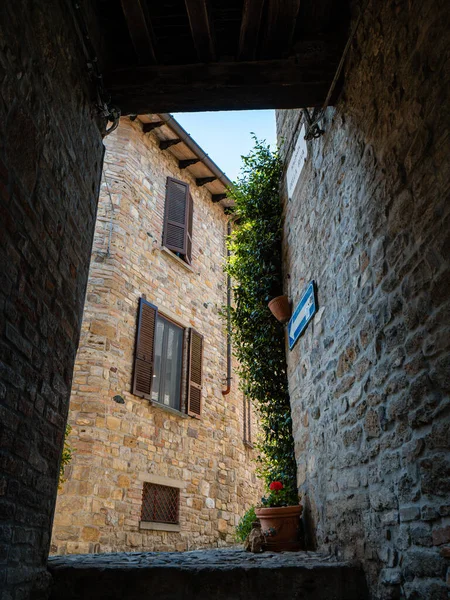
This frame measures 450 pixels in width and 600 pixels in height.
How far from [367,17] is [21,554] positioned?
12.4 ft

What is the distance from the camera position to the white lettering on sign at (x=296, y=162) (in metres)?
5.07

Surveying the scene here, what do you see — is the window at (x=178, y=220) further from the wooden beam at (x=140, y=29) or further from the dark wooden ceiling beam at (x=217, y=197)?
the wooden beam at (x=140, y=29)

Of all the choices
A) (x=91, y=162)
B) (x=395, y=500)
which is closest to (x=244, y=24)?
(x=91, y=162)

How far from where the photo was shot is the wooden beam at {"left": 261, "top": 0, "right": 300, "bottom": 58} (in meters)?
3.69

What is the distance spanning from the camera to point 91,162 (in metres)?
3.86

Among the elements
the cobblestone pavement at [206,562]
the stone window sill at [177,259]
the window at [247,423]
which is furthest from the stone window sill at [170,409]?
the cobblestone pavement at [206,562]

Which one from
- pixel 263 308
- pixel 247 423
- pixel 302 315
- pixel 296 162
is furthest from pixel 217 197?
pixel 302 315

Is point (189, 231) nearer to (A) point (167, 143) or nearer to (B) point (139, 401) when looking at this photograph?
(A) point (167, 143)

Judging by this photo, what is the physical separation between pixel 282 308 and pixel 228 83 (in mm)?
2291

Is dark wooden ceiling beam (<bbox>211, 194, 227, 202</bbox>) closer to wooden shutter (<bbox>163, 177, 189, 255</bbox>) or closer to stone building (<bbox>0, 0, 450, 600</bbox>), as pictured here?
wooden shutter (<bbox>163, 177, 189, 255</bbox>)

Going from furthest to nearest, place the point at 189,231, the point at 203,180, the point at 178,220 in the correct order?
the point at 203,180
the point at 189,231
the point at 178,220

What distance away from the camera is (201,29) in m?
3.78

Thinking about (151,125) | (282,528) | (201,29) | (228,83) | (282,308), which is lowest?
(282,528)

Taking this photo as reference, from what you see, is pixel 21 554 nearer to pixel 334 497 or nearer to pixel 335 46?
pixel 334 497
